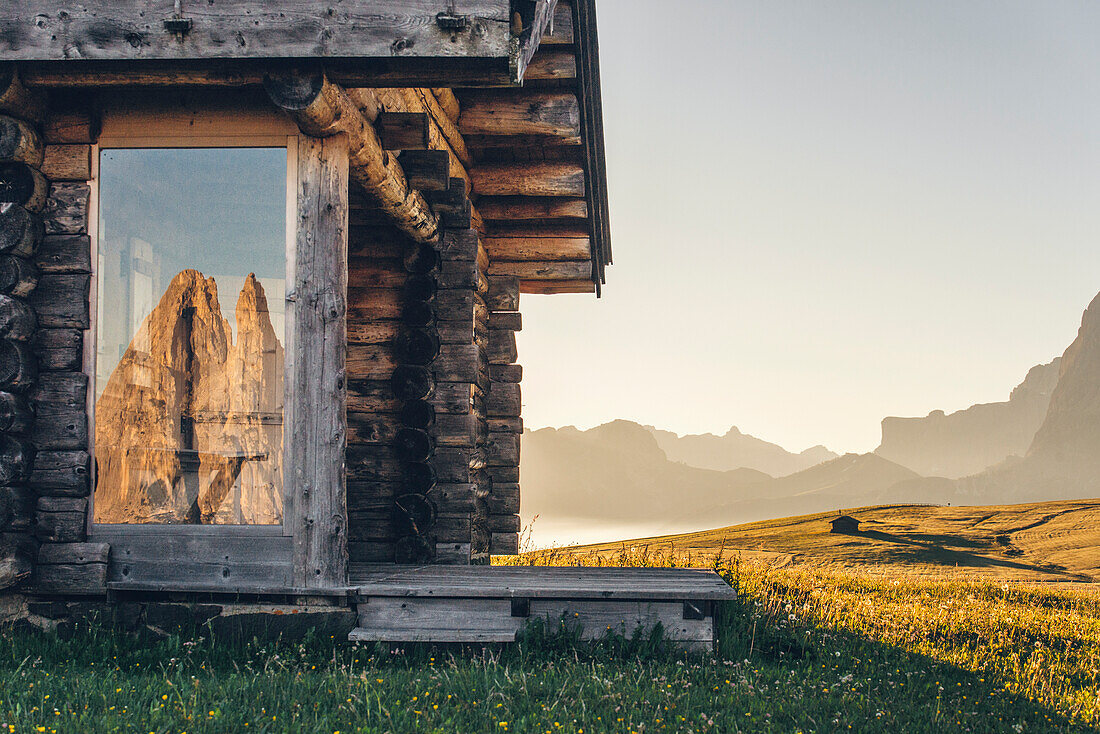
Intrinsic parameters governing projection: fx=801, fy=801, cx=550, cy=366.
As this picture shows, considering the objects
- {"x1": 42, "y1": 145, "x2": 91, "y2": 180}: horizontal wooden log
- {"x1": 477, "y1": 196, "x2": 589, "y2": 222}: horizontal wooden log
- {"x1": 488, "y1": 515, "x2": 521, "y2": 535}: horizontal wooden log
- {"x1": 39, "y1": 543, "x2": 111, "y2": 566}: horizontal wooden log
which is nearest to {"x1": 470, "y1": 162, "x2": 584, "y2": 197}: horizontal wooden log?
{"x1": 477, "y1": 196, "x2": 589, "y2": 222}: horizontal wooden log

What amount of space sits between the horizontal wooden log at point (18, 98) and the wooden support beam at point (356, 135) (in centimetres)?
164

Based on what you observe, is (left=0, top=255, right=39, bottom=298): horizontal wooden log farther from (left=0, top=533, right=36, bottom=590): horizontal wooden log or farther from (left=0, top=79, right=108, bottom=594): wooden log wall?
(left=0, top=533, right=36, bottom=590): horizontal wooden log

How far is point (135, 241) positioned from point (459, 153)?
316 cm

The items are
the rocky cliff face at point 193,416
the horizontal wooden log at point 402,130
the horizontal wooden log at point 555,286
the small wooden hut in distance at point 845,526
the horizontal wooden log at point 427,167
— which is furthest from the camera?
the small wooden hut in distance at point 845,526

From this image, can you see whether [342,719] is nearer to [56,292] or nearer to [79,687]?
[79,687]

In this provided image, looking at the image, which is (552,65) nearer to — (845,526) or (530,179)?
(530,179)

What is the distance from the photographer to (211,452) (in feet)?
17.4

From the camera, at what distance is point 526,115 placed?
23.7 feet

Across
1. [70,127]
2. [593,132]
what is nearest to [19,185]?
[70,127]

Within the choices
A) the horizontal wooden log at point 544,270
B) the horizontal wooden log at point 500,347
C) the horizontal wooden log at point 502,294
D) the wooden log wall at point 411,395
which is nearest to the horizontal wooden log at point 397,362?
the wooden log wall at point 411,395

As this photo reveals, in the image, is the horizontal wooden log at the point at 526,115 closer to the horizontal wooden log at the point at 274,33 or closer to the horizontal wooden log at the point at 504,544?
the horizontal wooden log at the point at 274,33

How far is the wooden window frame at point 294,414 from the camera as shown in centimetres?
500

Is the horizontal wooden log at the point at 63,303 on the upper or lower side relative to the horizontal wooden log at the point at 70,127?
lower

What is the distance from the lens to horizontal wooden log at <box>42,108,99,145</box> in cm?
532
